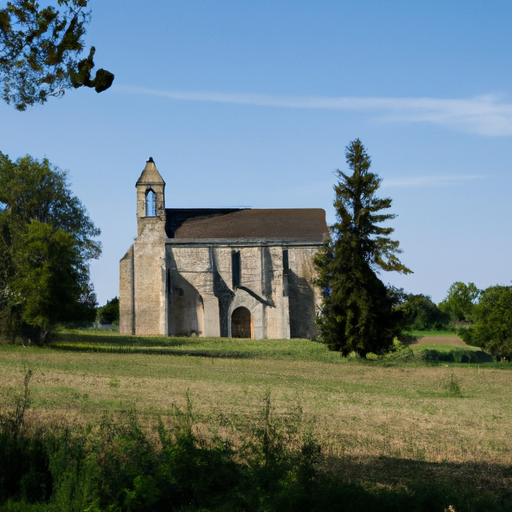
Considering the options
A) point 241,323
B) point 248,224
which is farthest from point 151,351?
point 248,224

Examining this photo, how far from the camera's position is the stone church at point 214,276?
5991 cm

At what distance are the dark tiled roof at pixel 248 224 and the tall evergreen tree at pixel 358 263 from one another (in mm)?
25759

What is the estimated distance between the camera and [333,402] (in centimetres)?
1831

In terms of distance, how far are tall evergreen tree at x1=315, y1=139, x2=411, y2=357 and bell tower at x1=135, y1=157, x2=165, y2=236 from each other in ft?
91.7

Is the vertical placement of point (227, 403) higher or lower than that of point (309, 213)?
lower

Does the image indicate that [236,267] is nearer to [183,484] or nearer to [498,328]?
[498,328]

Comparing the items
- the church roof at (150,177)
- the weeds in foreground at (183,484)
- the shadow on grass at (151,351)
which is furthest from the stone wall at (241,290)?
the weeds in foreground at (183,484)

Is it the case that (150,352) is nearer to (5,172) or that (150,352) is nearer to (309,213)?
(5,172)

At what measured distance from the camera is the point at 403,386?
81.7 ft

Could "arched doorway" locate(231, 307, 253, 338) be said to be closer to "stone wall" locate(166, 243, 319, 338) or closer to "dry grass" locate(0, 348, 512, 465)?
"stone wall" locate(166, 243, 319, 338)

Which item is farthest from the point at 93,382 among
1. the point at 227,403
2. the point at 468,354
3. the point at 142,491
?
the point at 468,354

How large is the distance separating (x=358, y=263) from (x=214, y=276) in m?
26.9

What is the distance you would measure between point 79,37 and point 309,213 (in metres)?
56.3

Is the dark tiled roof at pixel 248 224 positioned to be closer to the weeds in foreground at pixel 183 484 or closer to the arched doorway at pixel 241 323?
the arched doorway at pixel 241 323
